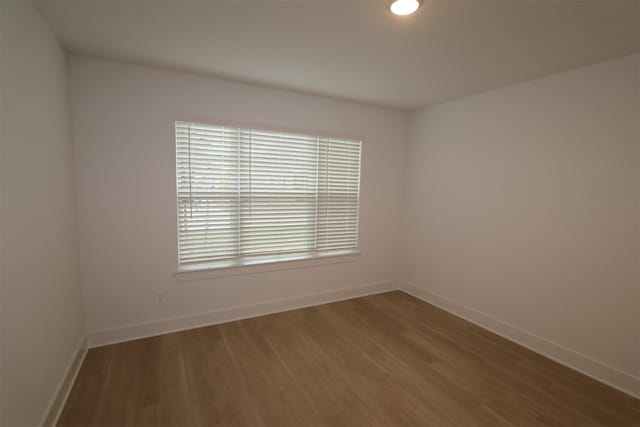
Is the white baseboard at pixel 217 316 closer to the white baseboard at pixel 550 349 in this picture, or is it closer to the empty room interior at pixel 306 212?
the empty room interior at pixel 306 212

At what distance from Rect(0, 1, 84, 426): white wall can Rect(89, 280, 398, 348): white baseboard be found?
15.8 inches

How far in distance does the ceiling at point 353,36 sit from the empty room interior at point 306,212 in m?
0.02

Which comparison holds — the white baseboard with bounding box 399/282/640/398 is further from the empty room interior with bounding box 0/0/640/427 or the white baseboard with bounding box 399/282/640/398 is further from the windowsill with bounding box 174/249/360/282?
the windowsill with bounding box 174/249/360/282

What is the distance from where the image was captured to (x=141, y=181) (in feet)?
8.42

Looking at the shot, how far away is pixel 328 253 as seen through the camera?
3625 millimetres

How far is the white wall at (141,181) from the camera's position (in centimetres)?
239

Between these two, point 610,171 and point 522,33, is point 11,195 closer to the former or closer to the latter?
point 522,33

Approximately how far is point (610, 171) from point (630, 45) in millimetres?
873

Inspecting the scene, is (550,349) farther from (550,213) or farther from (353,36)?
(353,36)

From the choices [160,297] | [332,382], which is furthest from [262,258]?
[332,382]

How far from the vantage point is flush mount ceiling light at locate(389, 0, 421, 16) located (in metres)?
1.55

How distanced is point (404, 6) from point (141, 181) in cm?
248

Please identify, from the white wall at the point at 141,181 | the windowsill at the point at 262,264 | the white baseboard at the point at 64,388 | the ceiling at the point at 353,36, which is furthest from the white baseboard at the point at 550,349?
the white baseboard at the point at 64,388

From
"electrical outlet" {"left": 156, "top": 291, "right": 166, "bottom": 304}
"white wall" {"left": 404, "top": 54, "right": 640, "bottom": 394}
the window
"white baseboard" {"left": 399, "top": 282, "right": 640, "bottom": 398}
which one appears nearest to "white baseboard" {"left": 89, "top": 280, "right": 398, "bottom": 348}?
"electrical outlet" {"left": 156, "top": 291, "right": 166, "bottom": 304}
